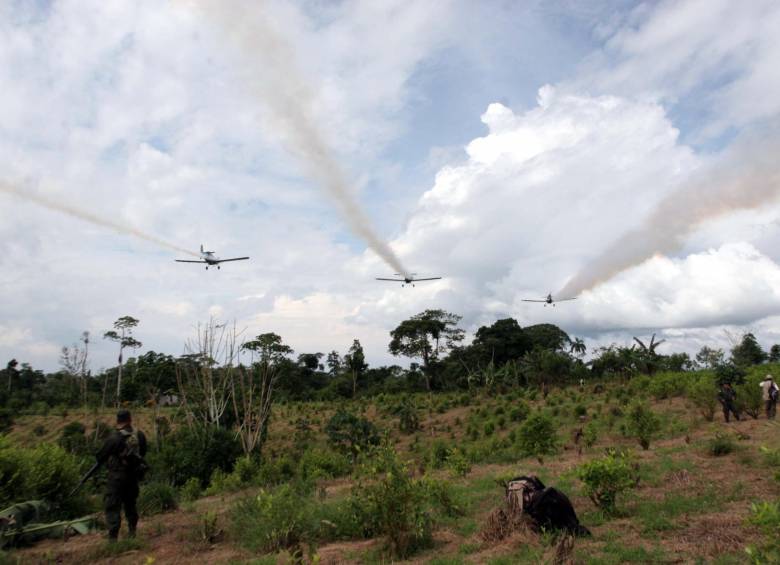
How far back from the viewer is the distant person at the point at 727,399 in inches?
553

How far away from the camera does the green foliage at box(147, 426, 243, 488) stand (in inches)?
579

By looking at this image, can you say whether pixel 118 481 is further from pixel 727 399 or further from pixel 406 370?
pixel 406 370

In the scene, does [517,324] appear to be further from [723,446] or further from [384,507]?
[384,507]

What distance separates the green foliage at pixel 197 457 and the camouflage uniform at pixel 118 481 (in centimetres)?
797

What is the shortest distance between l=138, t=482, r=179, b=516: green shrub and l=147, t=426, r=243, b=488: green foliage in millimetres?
5274

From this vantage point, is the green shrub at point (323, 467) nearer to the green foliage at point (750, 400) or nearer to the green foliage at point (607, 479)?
the green foliage at point (607, 479)

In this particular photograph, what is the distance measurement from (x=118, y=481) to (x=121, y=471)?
12cm

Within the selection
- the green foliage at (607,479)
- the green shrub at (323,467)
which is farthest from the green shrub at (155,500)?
the green foliage at (607,479)

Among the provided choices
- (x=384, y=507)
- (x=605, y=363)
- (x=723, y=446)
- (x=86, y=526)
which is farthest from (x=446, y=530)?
(x=605, y=363)

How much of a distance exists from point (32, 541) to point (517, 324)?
45688 millimetres

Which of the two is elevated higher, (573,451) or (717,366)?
(717,366)

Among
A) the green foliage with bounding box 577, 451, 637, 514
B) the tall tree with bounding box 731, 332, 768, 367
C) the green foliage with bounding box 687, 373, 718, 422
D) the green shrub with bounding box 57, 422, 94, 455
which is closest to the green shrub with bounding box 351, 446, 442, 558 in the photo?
the green foliage with bounding box 577, 451, 637, 514

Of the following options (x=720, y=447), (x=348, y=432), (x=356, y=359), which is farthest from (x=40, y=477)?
(x=356, y=359)

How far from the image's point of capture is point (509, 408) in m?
25.2
